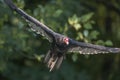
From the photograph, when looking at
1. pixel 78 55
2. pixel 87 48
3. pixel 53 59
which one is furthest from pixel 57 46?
pixel 78 55

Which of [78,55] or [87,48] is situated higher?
[87,48]

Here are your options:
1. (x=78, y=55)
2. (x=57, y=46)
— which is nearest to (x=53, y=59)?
(x=57, y=46)

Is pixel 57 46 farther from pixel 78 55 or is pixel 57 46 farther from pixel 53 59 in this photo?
pixel 78 55

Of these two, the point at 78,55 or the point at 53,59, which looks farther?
the point at 78,55

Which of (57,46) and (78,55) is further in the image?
(78,55)

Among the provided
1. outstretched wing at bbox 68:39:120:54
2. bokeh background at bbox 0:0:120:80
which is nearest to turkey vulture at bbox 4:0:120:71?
outstretched wing at bbox 68:39:120:54

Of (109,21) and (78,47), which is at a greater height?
(78,47)

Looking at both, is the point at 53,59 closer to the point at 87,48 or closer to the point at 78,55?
the point at 87,48

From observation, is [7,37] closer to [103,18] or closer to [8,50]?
[8,50]

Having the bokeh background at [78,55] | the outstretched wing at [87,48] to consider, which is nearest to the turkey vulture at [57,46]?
the outstretched wing at [87,48]

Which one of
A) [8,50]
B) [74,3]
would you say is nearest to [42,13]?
[8,50]

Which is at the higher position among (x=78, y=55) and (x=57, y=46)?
(x=57, y=46)
